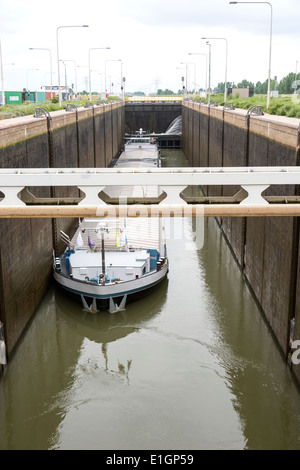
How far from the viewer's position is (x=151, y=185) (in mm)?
10188

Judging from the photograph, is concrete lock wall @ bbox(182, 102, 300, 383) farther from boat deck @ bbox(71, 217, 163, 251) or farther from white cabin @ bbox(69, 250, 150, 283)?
white cabin @ bbox(69, 250, 150, 283)

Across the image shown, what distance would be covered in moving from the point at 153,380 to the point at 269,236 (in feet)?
19.2

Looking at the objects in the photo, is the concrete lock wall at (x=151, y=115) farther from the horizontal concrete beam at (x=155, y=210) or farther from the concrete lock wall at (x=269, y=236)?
the horizontal concrete beam at (x=155, y=210)

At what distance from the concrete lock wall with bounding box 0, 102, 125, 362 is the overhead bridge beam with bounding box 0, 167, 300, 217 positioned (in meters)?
1.49

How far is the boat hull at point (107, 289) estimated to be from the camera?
1723 cm

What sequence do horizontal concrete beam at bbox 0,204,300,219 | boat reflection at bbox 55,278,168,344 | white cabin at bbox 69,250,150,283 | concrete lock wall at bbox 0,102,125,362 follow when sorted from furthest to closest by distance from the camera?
white cabin at bbox 69,250,150,283, boat reflection at bbox 55,278,168,344, concrete lock wall at bbox 0,102,125,362, horizontal concrete beam at bbox 0,204,300,219

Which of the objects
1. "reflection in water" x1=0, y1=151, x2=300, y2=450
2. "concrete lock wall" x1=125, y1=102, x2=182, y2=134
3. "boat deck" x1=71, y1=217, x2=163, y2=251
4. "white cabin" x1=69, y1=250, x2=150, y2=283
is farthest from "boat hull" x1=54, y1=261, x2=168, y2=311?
"concrete lock wall" x1=125, y1=102, x2=182, y2=134

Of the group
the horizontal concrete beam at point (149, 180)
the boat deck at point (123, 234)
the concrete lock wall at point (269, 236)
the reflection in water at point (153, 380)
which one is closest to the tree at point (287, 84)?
the concrete lock wall at point (269, 236)

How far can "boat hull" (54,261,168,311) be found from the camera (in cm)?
1723

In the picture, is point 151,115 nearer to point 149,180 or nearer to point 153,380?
point 153,380

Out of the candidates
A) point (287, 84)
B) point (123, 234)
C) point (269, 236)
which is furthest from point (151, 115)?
point (269, 236)

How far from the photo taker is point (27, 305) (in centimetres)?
1628

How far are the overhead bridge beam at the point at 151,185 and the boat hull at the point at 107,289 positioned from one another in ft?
22.7
